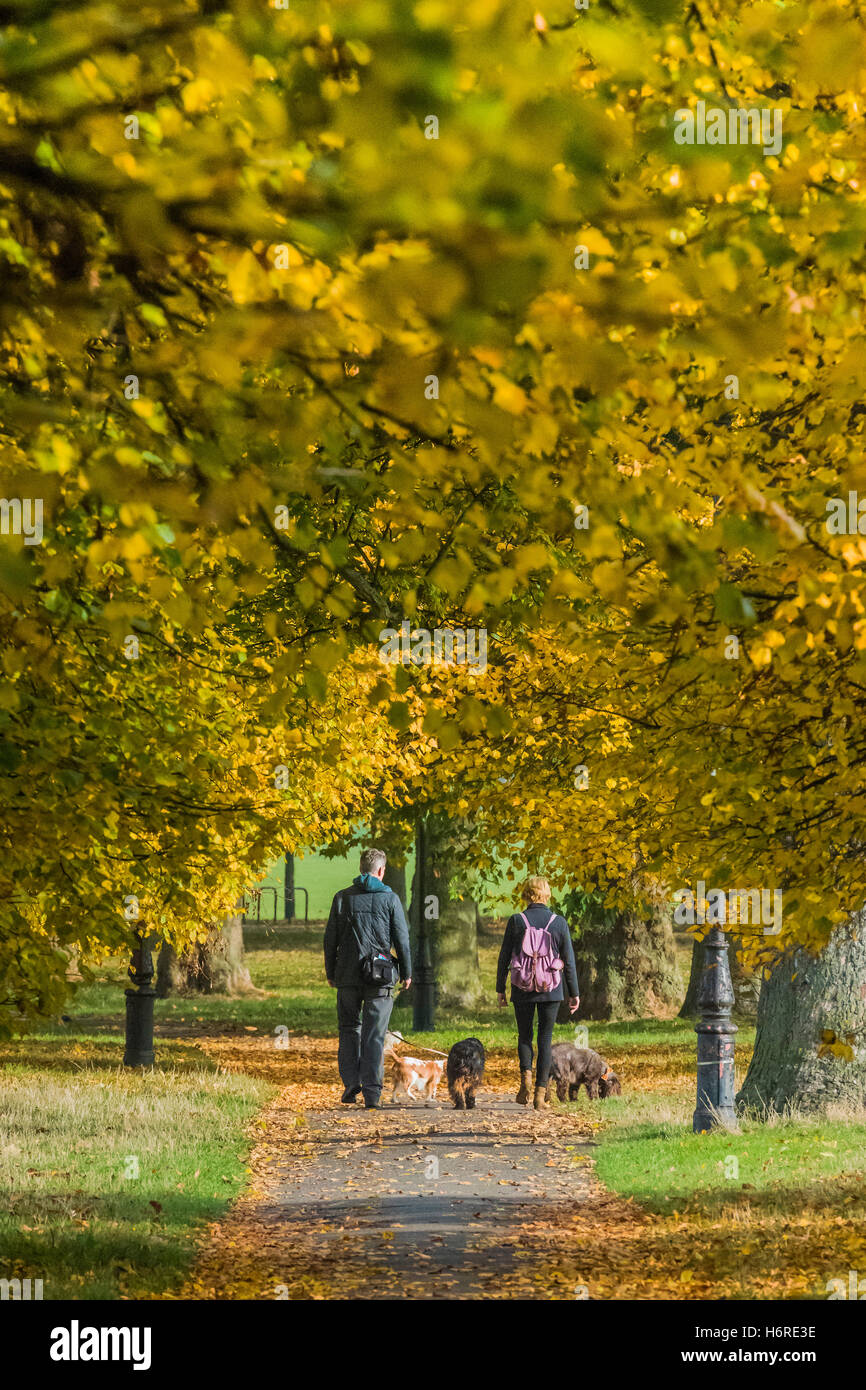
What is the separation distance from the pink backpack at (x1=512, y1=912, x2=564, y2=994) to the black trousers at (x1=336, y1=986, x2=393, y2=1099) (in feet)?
3.49

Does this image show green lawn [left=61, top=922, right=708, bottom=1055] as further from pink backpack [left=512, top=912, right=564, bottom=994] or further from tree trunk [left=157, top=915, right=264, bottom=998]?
pink backpack [left=512, top=912, right=564, bottom=994]

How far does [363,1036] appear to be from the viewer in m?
12.2

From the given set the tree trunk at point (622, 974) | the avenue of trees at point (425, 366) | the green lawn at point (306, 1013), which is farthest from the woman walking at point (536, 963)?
the tree trunk at point (622, 974)

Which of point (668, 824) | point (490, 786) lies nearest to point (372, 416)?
point (668, 824)

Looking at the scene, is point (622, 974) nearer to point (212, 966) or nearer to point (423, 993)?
point (423, 993)

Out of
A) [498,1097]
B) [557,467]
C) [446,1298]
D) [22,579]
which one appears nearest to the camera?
[22,579]

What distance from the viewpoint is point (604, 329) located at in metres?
2.70

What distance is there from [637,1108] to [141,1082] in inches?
188

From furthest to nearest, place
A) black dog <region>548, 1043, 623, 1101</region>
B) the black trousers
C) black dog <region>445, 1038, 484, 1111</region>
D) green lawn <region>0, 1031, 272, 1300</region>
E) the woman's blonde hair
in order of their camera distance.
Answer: black dog <region>548, 1043, 623, 1101</region>
black dog <region>445, 1038, 484, 1111</region>
the woman's blonde hair
the black trousers
green lawn <region>0, 1031, 272, 1300</region>

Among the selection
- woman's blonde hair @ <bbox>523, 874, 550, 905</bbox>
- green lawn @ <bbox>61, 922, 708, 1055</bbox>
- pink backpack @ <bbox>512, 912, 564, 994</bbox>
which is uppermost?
woman's blonde hair @ <bbox>523, 874, 550, 905</bbox>

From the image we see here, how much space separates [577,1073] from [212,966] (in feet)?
56.4

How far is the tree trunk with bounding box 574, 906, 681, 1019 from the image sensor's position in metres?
25.0

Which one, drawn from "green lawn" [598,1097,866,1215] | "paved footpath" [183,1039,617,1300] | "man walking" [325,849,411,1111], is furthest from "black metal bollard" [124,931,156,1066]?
"green lawn" [598,1097,866,1215]

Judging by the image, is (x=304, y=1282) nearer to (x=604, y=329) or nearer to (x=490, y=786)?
(x=604, y=329)
